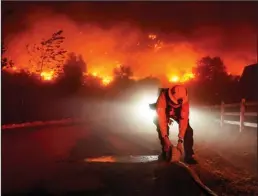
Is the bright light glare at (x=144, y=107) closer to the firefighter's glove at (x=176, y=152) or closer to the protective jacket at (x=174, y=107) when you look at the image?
→ the protective jacket at (x=174, y=107)

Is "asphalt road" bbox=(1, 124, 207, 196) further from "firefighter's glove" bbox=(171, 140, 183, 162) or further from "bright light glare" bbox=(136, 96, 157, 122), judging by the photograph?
"bright light glare" bbox=(136, 96, 157, 122)

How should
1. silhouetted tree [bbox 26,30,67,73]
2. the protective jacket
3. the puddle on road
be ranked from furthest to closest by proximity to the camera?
silhouetted tree [bbox 26,30,67,73]
the puddle on road
the protective jacket

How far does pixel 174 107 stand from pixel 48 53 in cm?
331

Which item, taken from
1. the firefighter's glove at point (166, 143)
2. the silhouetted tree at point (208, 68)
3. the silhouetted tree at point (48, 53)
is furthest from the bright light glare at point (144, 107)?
the firefighter's glove at point (166, 143)

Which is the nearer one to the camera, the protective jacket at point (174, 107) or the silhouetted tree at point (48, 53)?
the protective jacket at point (174, 107)

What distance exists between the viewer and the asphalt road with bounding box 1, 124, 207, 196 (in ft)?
17.5

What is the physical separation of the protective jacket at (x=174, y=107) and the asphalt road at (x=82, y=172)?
2.49ft

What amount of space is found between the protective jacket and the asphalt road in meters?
0.76

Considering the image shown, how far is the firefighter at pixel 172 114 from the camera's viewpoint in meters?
6.50

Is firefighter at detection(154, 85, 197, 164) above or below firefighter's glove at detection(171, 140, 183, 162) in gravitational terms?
above

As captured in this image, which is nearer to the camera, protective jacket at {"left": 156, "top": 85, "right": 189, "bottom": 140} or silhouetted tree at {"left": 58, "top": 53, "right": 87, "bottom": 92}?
protective jacket at {"left": 156, "top": 85, "right": 189, "bottom": 140}

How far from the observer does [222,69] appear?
8.86 meters

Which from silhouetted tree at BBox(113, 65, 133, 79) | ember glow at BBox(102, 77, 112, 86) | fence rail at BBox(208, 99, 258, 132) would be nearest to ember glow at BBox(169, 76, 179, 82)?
silhouetted tree at BBox(113, 65, 133, 79)

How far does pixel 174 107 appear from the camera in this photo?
6.68 meters
